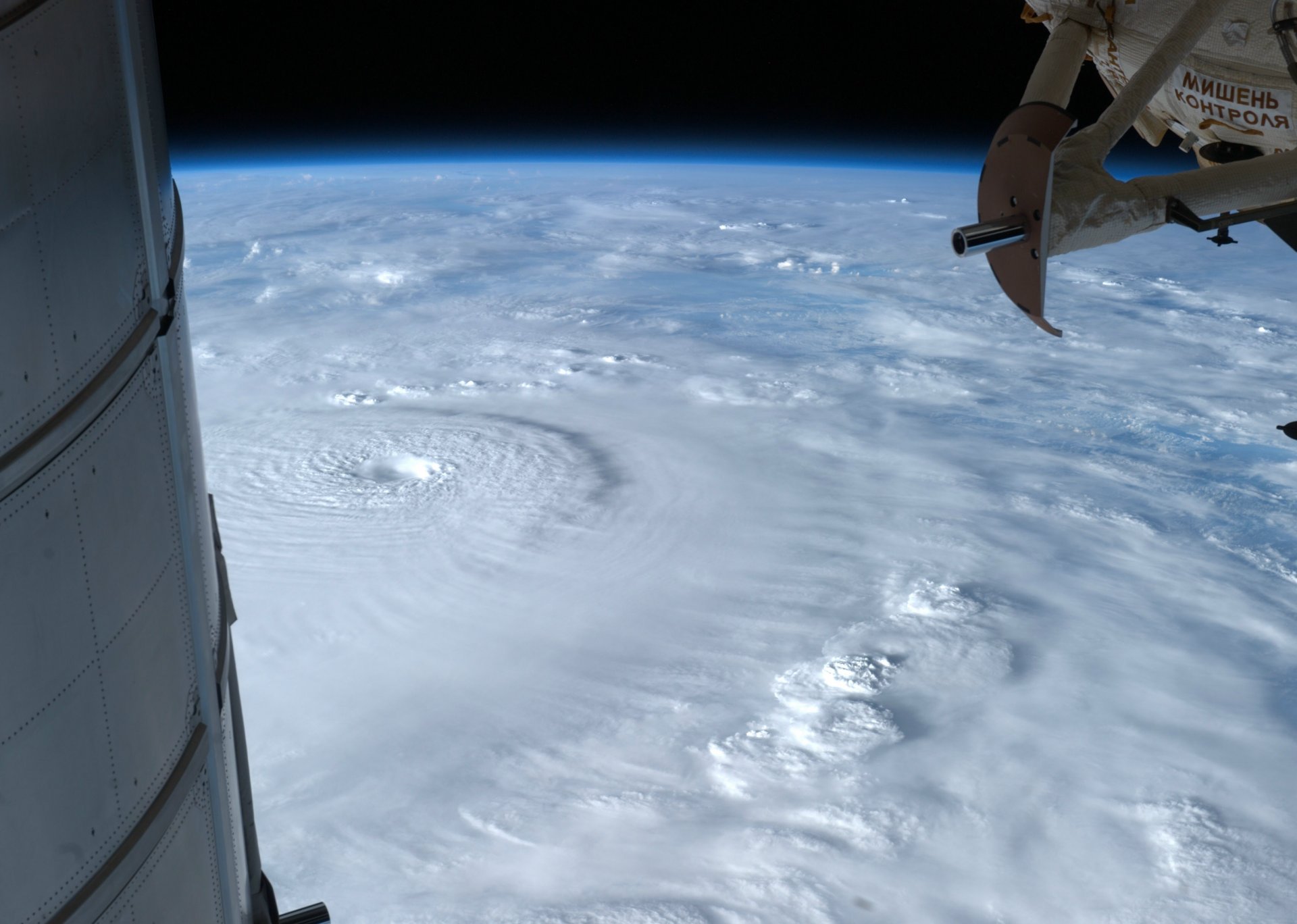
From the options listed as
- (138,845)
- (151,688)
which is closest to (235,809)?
(138,845)

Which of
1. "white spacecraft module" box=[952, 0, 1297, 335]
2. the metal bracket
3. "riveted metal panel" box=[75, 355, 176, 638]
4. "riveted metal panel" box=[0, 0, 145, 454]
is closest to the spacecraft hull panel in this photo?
"white spacecraft module" box=[952, 0, 1297, 335]

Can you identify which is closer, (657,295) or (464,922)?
(464,922)

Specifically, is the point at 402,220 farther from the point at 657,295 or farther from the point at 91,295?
the point at 91,295

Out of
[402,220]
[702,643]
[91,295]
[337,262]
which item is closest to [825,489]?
[702,643]

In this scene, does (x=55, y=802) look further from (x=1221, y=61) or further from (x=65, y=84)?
(x=1221, y=61)

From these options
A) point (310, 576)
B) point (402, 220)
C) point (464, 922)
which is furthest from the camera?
point (402, 220)

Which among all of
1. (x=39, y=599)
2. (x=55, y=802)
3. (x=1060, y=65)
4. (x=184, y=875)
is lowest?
(x=184, y=875)

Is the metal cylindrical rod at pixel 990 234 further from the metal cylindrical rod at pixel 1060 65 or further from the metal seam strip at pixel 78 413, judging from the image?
the metal seam strip at pixel 78 413

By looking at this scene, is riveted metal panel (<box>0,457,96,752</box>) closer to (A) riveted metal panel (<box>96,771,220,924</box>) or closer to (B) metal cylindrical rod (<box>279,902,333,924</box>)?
(A) riveted metal panel (<box>96,771,220,924</box>)
